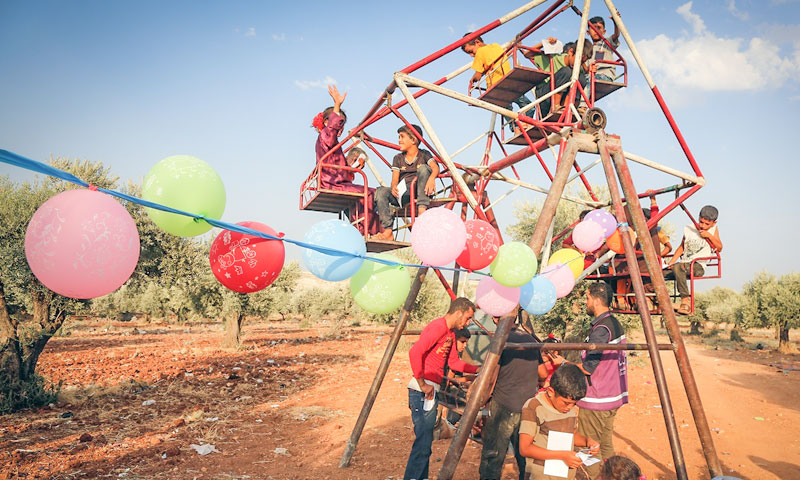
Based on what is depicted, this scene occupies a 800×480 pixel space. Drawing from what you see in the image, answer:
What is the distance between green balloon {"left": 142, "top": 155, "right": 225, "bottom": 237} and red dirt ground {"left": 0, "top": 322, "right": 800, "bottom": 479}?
4.16 metres

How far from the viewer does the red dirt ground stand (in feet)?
20.2

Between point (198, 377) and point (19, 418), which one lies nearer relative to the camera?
point (19, 418)

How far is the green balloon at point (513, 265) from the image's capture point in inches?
156

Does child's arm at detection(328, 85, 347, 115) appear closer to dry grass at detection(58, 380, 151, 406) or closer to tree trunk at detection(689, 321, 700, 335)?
dry grass at detection(58, 380, 151, 406)

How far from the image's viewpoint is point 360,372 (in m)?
13.7

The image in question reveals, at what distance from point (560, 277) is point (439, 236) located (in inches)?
86.2

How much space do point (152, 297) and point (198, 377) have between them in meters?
21.2

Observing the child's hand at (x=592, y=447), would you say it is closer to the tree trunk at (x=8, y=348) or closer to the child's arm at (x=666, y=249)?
the child's arm at (x=666, y=249)

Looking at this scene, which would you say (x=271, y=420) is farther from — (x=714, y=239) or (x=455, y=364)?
(x=714, y=239)

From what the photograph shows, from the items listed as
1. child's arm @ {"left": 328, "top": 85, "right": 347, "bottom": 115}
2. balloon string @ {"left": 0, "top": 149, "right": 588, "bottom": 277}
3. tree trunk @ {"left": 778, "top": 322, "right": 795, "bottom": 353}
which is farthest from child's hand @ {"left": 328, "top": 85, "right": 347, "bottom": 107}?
tree trunk @ {"left": 778, "top": 322, "right": 795, "bottom": 353}

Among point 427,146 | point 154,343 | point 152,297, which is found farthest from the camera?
point 152,297

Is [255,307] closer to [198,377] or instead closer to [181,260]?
[181,260]

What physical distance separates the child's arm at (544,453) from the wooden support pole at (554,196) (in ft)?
5.44

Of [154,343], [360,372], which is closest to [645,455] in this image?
[360,372]
